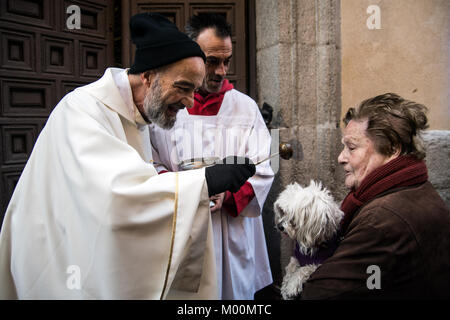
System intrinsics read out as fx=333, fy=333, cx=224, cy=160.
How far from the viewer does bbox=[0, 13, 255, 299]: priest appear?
4.08 ft

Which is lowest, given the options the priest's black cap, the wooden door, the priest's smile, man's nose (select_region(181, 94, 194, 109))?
the priest's smile

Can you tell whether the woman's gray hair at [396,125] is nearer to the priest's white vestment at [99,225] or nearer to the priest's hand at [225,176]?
the priest's hand at [225,176]

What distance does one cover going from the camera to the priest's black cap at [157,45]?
1.64 metres

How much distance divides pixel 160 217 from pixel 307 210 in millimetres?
907

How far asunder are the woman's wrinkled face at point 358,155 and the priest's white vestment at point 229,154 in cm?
63

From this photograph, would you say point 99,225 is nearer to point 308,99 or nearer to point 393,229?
point 393,229

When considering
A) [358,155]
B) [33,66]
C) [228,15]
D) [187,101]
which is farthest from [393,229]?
[33,66]

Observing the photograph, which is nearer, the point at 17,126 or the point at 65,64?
Answer: the point at 17,126

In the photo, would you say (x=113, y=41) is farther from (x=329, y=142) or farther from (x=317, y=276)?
(x=317, y=276)

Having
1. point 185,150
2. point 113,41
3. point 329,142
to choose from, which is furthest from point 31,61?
point 329,142

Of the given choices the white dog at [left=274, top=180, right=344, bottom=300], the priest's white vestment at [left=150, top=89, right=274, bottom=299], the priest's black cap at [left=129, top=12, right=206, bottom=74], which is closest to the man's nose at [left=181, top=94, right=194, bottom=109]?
the priest's black cap at [left=129, top=12, right=206, bottom=74]

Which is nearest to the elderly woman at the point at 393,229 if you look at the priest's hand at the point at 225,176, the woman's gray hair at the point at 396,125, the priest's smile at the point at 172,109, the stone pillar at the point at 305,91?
the woman's gray hair at the point at 396,125

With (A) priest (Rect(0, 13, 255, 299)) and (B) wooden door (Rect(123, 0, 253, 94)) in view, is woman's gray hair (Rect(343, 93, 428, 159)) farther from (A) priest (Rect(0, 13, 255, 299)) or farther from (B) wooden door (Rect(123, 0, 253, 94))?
(B) wooden door (Rect(123, 0, 253, 94))

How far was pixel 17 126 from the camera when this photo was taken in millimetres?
2697
